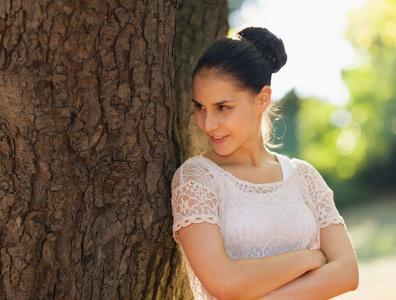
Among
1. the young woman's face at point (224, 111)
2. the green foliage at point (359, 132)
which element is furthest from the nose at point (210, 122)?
the green foliage at point (359, 132)

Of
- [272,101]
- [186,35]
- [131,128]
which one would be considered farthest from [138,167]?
[186,35]

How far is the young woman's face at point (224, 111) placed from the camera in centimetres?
254

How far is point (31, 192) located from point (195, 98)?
91cm

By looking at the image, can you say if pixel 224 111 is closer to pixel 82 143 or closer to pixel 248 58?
pixel 248 58

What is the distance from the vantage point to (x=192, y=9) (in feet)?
11.1

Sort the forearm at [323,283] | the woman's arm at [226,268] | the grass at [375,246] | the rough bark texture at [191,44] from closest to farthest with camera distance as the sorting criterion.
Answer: the woman's arm at [226,268]
the forearm at [323,283]
the rough bark texture at [191,44]
the grass at [375,246]

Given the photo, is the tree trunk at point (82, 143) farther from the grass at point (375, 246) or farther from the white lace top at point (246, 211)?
the grass at point (375, 246)

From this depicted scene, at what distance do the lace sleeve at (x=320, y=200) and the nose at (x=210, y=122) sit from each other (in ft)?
2.09

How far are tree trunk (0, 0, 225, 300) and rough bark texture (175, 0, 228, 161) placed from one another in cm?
69

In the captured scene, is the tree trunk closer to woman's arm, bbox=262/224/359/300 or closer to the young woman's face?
the young woman's face

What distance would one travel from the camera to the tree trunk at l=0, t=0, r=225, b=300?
2.07 metres

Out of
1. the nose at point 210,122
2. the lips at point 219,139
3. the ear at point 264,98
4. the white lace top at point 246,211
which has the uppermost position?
the ear at point 264,98

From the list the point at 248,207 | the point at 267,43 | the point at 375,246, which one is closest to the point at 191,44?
the point at 267,43

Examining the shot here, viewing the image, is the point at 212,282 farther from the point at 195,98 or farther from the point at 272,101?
the point at 272,101
